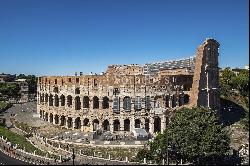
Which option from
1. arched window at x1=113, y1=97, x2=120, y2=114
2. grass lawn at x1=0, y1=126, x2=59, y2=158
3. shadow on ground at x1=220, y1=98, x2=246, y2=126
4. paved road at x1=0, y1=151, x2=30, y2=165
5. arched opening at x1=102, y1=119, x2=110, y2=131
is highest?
arched window at x1=113, y1=97, x2=120, y2=114

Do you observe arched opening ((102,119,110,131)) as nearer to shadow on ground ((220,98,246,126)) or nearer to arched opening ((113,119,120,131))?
arched opening ((113,119,120,131))

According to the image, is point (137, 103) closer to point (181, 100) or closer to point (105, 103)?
point (181, 100)

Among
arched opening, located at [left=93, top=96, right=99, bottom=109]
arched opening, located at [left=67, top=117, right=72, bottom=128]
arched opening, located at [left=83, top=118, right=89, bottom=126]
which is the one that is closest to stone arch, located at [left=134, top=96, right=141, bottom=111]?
arched opening, located at [left=93, top=96, right=99, bottom=109]

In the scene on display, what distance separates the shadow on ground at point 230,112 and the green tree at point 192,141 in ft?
103

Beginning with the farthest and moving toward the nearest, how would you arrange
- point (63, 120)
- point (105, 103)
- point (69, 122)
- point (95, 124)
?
point (63, 120), point (69, 122), point (105, 103), point (95, 124)

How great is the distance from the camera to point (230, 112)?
10088 centimetres

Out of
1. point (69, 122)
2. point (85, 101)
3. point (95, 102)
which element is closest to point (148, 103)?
point (95, 102)

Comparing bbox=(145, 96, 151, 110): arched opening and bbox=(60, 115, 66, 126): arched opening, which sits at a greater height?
bbox=(145, 96, 151, 110): arched opening

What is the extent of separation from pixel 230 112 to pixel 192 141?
160 feet

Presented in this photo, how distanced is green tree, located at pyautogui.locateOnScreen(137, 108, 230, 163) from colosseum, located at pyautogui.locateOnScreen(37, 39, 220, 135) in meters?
20.6

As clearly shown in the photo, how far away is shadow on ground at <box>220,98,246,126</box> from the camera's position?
9112cm

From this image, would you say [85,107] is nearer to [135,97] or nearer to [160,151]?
[135,97]

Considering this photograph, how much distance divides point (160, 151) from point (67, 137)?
26.9m

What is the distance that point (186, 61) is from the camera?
9050 centimetres
